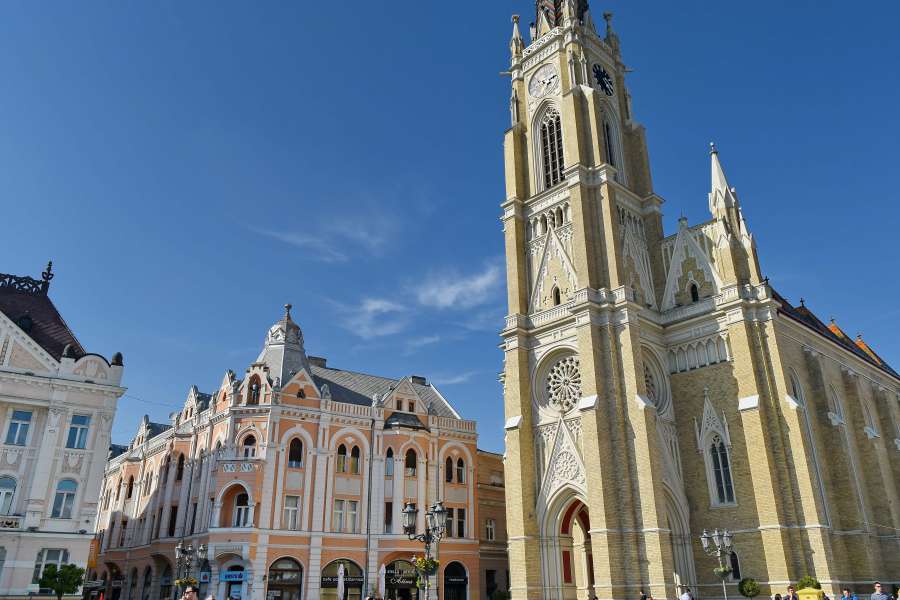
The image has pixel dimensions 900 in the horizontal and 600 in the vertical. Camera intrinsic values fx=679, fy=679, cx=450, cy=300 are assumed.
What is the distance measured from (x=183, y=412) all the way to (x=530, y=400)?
2663cm

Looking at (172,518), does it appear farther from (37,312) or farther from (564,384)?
(564,384)

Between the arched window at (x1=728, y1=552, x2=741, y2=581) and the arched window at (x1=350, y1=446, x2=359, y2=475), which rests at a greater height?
the arched window at (x1=350, y1=446, x2=359, y2=475)

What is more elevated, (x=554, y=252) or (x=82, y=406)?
(x=554, y=252)

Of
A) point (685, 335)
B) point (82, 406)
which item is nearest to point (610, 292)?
point (685, 335)

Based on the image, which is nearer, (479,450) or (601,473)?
(601,473)

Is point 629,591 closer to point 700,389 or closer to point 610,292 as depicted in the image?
point 700,389

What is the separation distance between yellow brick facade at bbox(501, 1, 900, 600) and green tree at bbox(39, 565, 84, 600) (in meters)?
19.4

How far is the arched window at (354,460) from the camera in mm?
42562

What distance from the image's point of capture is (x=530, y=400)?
121 feet

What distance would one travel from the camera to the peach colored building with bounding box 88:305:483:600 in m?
38.6

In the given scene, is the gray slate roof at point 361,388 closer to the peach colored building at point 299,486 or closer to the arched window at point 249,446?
the peach colored building at point 299,486

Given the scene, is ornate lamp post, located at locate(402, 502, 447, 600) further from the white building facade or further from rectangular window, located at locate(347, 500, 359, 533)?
rectangular window, located at locate(347, 500, 359, 533)

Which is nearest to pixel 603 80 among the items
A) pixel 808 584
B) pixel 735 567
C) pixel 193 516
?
pixel 735 567

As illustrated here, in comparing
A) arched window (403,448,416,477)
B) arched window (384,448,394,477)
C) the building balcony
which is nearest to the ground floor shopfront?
arched window (384,448,394,477)
